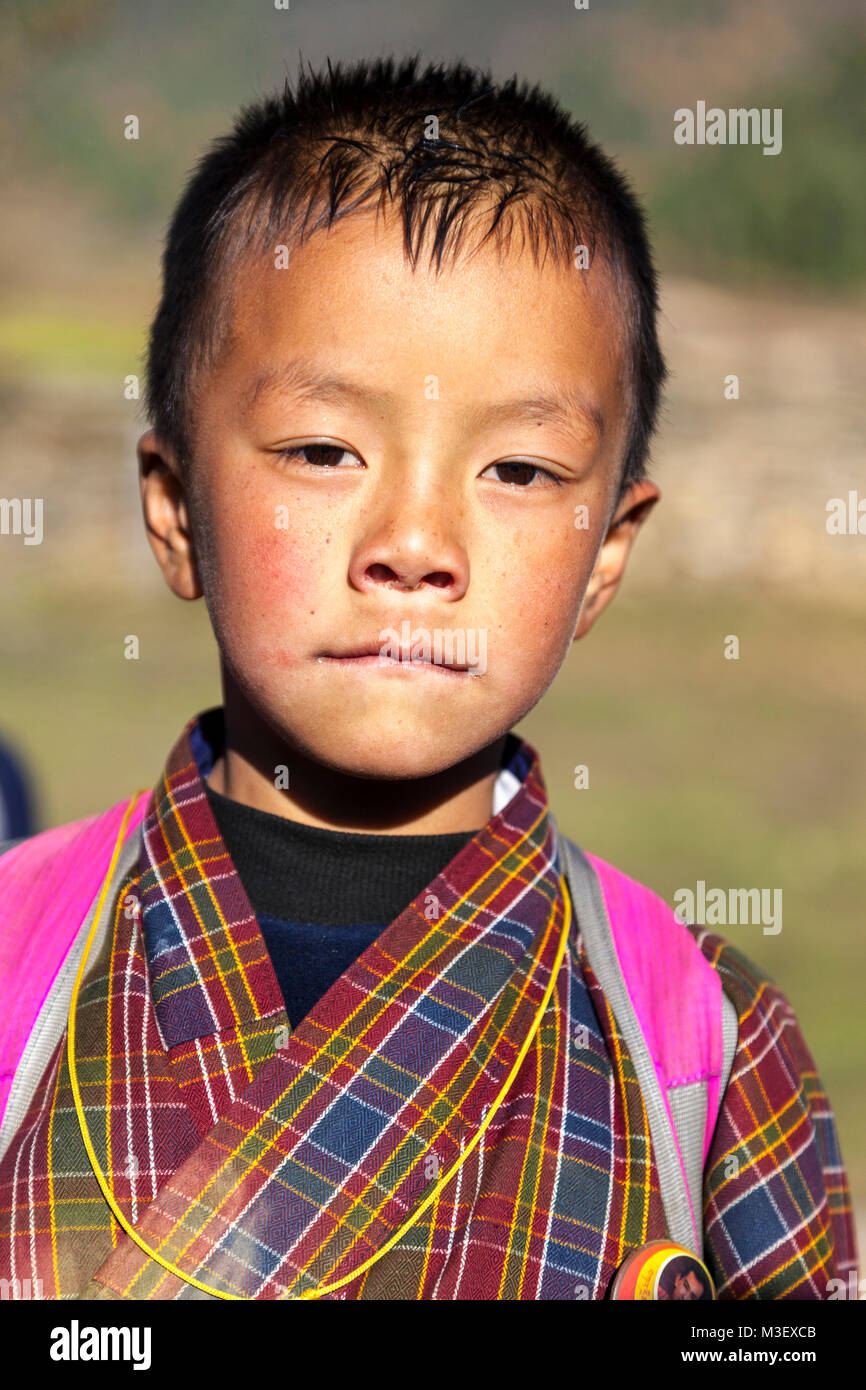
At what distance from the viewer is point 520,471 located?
1178 mm

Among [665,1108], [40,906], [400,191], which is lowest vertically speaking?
[665,1108]

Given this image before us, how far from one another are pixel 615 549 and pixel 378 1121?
625mm

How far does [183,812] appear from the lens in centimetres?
128

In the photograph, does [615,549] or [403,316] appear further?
[615,549]

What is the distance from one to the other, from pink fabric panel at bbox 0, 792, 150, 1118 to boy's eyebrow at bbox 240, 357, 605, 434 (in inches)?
18.1

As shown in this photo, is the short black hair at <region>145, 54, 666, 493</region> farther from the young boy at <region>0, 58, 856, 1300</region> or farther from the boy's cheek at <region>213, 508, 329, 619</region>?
the boy's cheek at <region>213, 508, 329, 619</region>

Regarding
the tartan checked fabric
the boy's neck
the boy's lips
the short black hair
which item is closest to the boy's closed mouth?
the boy's lips

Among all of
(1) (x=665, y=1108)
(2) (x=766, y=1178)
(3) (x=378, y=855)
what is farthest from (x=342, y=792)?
(2) (x=766, y=1178)

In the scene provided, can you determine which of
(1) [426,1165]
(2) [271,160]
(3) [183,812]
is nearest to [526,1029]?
(1) [426,1165]

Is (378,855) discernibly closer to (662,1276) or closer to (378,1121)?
(378,1121)

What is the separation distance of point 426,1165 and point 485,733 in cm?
37

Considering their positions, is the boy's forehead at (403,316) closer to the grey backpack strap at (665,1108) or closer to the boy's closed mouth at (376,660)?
the boy's closed mouth at (376,660)

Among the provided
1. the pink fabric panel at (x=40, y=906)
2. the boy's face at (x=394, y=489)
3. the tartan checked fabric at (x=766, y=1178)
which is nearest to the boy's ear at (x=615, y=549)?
the boy's face at (x=394, y=489)

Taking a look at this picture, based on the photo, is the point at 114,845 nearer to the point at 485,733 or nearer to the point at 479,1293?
the point at 485,733
